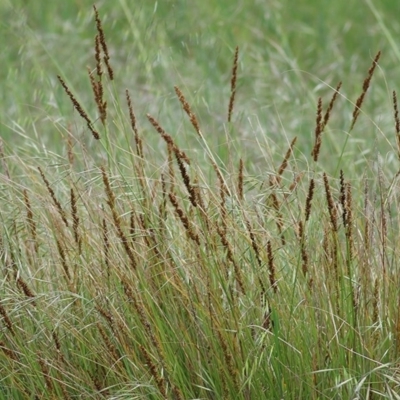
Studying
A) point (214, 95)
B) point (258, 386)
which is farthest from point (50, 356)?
point (214, 95)

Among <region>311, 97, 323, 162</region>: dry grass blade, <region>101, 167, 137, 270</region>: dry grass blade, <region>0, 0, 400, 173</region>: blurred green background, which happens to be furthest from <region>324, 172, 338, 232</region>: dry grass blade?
<region>0, 0, 400, 173</region>: blurred green background

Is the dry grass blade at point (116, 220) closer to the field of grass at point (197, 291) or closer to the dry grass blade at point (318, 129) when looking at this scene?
the field of grass at point (197, 291)

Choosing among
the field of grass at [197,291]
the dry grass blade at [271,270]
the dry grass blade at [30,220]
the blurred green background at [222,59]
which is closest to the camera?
the dry grass blade at [271,270]

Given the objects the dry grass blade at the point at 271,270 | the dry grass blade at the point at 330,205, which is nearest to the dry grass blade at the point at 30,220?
the dry grass blade at the point at 271,270

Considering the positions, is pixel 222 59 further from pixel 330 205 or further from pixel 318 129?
pixel 330 205

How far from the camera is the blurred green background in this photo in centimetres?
448

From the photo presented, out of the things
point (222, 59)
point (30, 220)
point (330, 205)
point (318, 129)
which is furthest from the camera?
point (222, 59)

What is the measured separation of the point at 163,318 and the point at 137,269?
137 mm

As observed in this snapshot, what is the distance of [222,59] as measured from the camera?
6512mm

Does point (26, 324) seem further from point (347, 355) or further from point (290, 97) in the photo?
point (290, 97)

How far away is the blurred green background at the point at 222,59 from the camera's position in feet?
14.7

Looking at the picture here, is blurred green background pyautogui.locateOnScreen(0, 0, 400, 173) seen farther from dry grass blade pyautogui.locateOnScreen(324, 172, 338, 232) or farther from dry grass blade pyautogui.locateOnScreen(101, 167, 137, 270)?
dry grass blade pyautogui.locateOnScreen(324, 172, 338, 232)

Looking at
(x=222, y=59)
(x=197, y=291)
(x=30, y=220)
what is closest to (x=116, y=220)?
(x=197, y=291)

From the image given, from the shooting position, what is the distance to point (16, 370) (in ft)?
7.92
